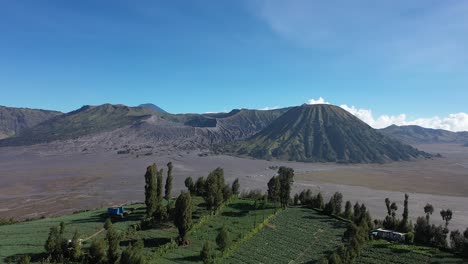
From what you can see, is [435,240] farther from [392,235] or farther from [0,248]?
[0,248]

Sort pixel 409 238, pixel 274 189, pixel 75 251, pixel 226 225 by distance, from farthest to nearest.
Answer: pixel 274 189 → pixel 226 225 → pixel 409 238 → pixel 75 251

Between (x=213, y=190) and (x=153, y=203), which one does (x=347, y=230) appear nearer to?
(x=213, y=190)

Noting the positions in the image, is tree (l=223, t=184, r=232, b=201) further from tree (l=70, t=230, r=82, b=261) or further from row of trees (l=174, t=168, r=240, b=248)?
tree (l=70, t=230, r=82, b=261)

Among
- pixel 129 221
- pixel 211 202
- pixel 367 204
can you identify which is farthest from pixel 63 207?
pixel 367 204

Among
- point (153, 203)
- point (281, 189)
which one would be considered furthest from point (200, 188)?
point (153, 203)

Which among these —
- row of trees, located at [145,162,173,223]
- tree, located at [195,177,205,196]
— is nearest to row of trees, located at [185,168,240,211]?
tree, located at [195,177,205,196]

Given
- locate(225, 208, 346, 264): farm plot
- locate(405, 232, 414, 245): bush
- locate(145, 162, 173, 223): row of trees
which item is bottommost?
locate(225, 208, 346, 264): farm plot
